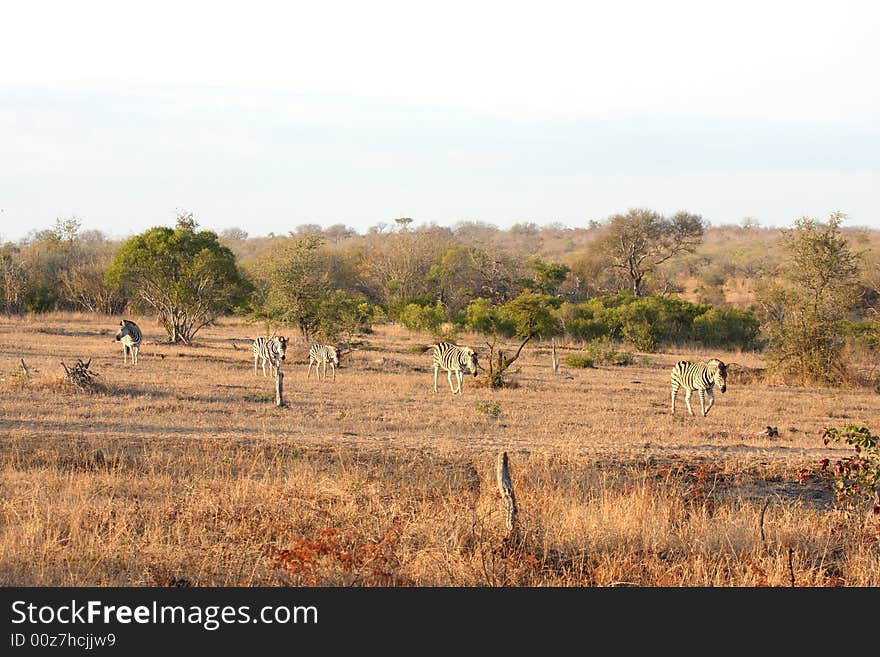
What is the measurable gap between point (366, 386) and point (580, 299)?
41.8m

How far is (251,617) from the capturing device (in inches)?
206

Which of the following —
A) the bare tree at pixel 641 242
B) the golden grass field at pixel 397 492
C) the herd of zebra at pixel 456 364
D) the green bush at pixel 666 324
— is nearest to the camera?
the golden grass field at pixel 397 492

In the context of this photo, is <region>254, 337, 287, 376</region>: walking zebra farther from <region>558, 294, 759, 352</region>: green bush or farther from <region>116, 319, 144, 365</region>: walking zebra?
<region>558, 294, 759, 352</region>: green bush

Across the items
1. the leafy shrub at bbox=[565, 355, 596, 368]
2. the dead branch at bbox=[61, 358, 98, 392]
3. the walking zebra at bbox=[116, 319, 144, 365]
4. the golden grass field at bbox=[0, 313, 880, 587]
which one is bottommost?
the golden grass field at bbox=[0, 313, 880, 587]

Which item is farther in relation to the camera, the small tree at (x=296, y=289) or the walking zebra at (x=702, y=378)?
the small tree at (x=296, y=289)

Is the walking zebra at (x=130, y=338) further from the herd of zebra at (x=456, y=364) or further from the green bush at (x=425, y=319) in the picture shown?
the green bush at (x=425, y=319)

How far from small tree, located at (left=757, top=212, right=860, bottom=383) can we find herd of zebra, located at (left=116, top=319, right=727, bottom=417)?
6.68m

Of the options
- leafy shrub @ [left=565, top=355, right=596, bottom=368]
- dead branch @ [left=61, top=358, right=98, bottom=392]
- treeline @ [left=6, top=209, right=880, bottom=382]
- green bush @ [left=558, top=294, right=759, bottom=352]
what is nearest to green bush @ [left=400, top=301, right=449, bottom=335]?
treeline @ [left=6, top=209, right=880, bottom=382]

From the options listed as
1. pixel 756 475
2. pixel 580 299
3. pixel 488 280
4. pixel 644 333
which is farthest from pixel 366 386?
pixel 580 299

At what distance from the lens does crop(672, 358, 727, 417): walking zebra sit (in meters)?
18.9

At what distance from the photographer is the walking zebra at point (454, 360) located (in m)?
22.0

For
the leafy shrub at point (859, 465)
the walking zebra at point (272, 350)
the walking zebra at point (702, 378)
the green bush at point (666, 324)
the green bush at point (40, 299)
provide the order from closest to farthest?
1. the leafy shrub at point (859, 465)
2. the walking zebra at point (702, 378)
3. the walking zebra at point (272, 350)
4. the green bush at point (666, 324)
5. the green bush at point (40, 299)

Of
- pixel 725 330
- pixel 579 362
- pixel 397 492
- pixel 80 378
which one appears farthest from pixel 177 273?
pixel 397 492

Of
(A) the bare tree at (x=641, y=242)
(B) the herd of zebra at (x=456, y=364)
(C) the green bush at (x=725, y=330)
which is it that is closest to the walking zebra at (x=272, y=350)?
(B) the herd of zebra at (x=456, y=364)
